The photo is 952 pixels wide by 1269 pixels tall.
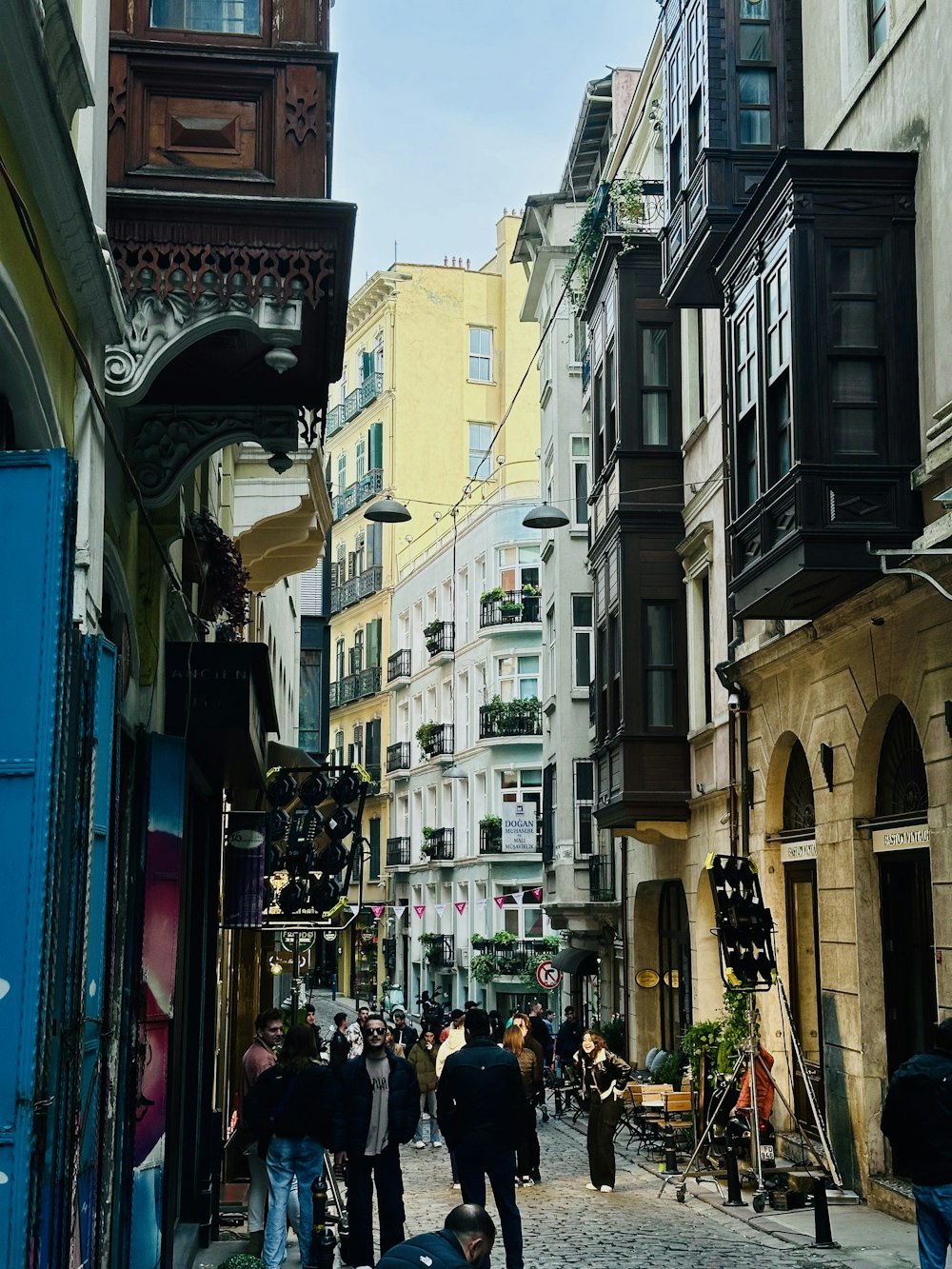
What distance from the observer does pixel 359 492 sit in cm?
6806

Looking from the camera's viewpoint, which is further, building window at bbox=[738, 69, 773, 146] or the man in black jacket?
building window at bbox=[738, 69, 773, 146]

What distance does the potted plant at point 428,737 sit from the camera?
59.4 meters

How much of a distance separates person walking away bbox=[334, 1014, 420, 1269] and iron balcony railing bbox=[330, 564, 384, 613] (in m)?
53.6

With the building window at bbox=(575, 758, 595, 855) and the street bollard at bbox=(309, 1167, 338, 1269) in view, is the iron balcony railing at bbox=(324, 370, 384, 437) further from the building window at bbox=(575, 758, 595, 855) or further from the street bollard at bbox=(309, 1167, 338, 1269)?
the street bollard at bbox=(309, 1167, 338, 1269)

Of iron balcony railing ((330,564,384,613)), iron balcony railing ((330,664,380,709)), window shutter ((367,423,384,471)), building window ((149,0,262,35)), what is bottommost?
building window ((149,0,262,35))

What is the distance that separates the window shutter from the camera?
6669 cm

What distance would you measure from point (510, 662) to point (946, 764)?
3966 centimetres

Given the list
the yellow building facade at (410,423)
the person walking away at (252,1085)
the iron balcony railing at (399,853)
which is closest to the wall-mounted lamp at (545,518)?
the person walking away at (252,1085)

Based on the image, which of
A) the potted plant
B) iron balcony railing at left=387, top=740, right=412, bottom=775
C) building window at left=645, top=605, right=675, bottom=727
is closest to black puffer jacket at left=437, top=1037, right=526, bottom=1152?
building window at left=645, top=605, right=675, bottom=727

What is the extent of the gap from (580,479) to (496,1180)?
29549 mm

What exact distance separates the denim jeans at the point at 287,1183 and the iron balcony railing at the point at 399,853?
5183 centimetres

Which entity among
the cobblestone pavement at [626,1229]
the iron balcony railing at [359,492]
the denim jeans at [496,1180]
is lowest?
the cobblestone pavement at [626,1229]

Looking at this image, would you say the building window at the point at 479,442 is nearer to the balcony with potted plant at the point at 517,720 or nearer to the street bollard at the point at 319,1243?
the balcony with potted plant at the point at 517,720

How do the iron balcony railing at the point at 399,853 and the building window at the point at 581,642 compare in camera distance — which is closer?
the building window at the point at 581,642
